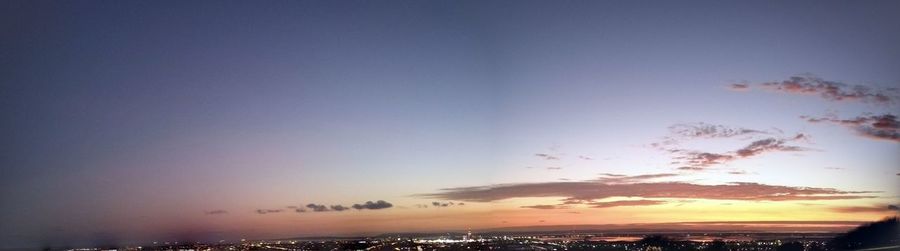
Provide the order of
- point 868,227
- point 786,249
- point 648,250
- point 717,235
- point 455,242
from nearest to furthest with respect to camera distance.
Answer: point 868,227, point 786,249, point 648,250, point 455,242, point 717,235

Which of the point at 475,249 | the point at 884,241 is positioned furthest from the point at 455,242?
the point at 884,241

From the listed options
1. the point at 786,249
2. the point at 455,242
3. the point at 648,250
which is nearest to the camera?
the point at 786,249

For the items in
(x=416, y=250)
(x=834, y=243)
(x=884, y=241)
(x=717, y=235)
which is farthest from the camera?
(x=717, y=235)

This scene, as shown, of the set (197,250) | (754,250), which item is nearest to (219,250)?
(197,250)

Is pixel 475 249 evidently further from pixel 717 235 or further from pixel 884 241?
pixel 717 235

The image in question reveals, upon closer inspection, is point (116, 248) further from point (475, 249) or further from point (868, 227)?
point (868, 227)

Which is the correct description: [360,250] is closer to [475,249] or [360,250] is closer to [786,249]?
[475,249]

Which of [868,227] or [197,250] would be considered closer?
[868,227]

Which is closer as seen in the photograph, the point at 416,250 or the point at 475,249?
the point at 475,249

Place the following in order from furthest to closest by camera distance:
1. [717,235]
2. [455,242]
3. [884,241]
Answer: [717,235], [455,242], [884,241]
